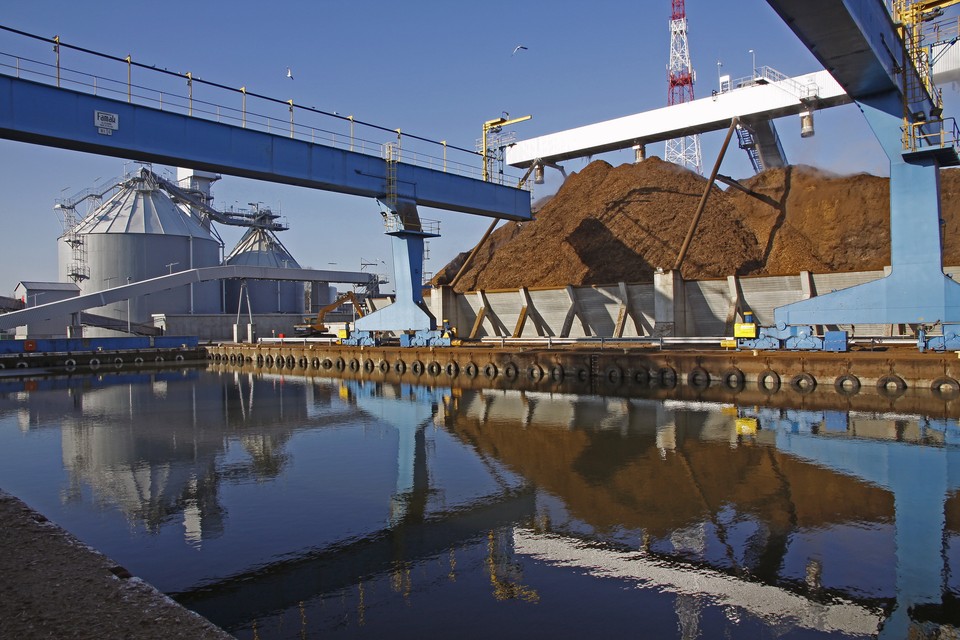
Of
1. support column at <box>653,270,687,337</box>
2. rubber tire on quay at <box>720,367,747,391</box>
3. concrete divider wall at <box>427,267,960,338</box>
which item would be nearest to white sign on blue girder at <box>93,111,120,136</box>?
concrete divider wall at <box>427,267,960,338</box>

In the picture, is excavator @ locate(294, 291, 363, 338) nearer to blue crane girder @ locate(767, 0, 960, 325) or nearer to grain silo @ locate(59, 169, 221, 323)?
grain silo @ locate(59, 169, 221, 323)

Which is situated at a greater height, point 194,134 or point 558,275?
point 194,134

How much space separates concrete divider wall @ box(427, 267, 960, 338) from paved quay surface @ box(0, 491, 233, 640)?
2281 centimetres

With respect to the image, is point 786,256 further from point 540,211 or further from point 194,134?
point 194,134

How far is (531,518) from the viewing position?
7.43m

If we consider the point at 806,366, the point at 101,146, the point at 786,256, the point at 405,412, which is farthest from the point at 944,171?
the point at 101,146

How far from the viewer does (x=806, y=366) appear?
17.8 meters

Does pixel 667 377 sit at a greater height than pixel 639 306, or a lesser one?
lesser

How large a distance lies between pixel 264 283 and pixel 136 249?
32.5 ft

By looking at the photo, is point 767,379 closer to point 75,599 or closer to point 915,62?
point 915,62

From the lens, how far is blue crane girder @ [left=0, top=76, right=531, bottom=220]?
1543 cm

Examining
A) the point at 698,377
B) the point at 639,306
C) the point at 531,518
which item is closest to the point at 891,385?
the point at 698,377

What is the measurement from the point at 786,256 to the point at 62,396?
2814 centimetres

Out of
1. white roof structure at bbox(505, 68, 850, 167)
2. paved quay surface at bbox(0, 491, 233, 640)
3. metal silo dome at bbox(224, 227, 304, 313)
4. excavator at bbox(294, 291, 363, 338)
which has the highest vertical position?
white roof structure at bbox(505, 68, 850, 167)
